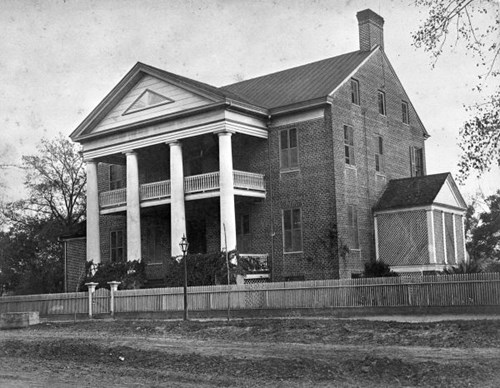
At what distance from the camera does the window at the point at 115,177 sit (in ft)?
132

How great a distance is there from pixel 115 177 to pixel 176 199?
29.2ft

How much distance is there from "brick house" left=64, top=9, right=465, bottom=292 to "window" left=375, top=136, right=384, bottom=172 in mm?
62

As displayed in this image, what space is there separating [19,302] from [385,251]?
16.8 metres

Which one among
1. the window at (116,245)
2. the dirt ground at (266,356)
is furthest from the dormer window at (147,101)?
the dirt ground at (266,356)

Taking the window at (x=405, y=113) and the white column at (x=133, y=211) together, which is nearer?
the white column at (x=133, y=211)

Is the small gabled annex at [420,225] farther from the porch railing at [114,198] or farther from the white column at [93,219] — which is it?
the white column at [93,219]

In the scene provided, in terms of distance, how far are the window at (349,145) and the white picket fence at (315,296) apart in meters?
8.76

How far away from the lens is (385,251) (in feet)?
105

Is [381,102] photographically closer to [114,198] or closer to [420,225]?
[420,225]

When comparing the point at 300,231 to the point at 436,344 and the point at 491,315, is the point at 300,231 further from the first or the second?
the point at 436,344

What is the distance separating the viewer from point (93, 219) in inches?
1432

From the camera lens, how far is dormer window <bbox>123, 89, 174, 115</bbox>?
33.7m

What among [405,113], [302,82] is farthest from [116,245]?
[405,113]

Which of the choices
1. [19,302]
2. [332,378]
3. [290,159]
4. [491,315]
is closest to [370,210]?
[290,159]
